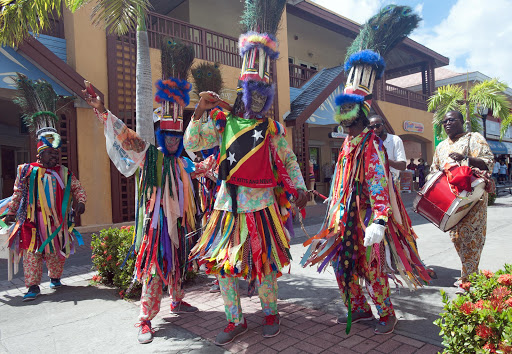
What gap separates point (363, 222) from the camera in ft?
9.45

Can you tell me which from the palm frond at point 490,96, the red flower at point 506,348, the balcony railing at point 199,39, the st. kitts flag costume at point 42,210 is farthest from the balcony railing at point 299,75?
the red flower at point 506,348

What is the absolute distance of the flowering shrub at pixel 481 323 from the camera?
5.35 feet

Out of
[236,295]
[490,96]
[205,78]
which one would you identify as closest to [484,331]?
[236,295]

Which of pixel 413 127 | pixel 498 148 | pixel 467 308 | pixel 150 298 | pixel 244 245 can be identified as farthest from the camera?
pixel 498 148

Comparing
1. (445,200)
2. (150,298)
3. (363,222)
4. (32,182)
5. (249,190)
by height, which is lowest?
(150,298)

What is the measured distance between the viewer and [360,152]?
2963 millimetres

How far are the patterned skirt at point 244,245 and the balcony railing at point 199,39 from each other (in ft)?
25.4

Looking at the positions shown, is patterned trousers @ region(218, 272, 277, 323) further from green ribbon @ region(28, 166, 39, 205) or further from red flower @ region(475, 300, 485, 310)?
green ribbon @ region(28, 166, 39, 205)

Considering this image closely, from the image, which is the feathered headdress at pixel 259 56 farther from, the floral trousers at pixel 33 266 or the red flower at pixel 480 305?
the floral trousers at pixel 33 266

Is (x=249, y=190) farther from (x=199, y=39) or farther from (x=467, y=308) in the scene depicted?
(x=199, y=39)

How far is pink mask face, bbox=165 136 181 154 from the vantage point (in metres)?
3.44

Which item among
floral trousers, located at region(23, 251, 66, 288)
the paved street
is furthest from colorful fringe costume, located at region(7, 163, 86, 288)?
the paved street

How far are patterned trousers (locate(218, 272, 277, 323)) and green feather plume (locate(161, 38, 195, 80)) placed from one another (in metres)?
2.13

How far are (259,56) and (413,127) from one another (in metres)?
18.3
